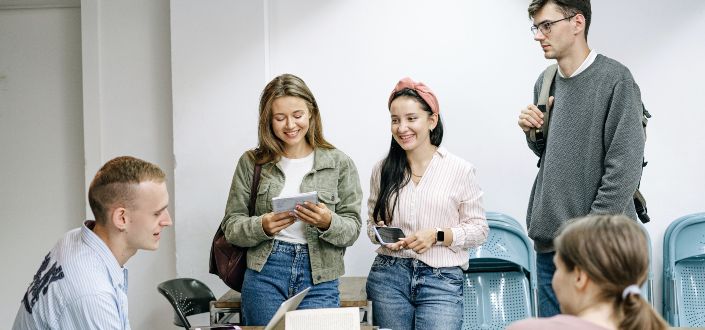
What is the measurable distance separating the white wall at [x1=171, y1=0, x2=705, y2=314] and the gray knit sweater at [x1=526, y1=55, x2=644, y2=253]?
5.39ft

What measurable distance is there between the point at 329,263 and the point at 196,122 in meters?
1.71

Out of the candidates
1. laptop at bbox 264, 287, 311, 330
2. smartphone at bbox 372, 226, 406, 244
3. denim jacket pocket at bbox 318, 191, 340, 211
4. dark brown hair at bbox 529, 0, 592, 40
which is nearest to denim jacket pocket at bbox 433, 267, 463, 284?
smartphone at bbox 372, 226, 406, 244

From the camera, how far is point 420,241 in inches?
157

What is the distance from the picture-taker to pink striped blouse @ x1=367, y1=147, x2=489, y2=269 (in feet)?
13.5

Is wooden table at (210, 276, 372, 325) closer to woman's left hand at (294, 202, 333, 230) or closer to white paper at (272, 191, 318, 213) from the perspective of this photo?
woman's left hand at (294, 202, 333, 230)

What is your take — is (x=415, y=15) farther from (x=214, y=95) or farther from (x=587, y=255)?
(x=587, y=255)

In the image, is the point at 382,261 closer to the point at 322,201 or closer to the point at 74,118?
the point at 322,201

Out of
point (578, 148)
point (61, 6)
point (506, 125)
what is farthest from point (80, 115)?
point (578, 148)

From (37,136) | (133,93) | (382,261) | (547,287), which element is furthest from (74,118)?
(547,287)

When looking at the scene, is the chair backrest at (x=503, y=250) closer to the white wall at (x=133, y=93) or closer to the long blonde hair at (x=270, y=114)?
the long blonde hair at (x=270, y=114)

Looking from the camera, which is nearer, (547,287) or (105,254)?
(105,254)

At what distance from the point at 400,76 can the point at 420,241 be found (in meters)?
1.75

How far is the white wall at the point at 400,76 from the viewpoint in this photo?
5352 mm

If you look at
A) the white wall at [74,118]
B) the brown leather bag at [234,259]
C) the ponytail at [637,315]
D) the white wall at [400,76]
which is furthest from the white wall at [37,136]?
the ponytail at [637,315]
